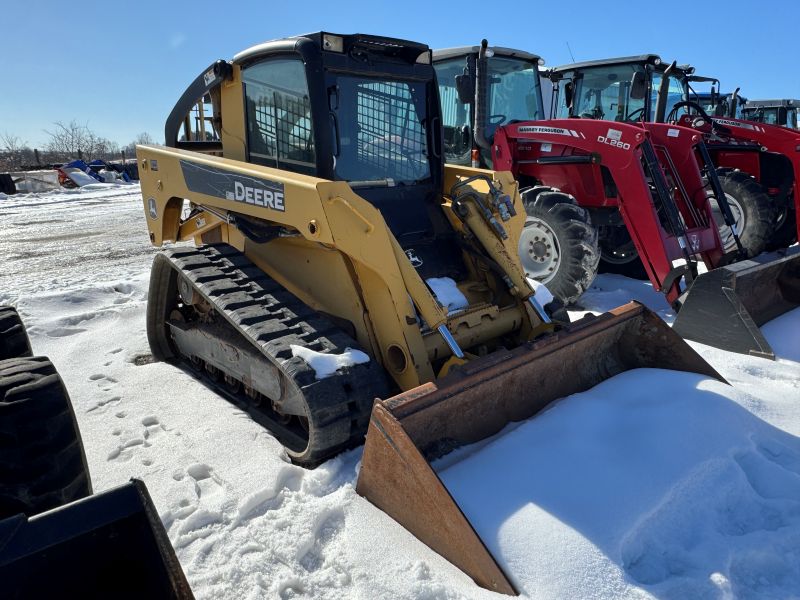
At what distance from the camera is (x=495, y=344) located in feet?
13.0

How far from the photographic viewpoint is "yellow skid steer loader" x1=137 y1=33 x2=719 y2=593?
9.33ft

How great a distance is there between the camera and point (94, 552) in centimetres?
132

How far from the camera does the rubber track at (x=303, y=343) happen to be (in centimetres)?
287

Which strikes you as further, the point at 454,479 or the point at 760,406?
the point at 760,406

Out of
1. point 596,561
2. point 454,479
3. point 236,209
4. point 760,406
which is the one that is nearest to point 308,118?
point 236,209

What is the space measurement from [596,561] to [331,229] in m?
1.91

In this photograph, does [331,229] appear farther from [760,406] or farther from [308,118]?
[760,406]

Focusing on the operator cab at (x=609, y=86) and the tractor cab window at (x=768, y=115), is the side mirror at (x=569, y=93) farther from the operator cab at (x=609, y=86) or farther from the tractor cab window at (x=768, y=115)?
the tractor cab window at (x=768, y=115)

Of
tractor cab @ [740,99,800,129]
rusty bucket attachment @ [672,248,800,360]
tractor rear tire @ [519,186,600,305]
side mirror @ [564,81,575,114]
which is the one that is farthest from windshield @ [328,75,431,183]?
tractor cab @ [740,99,800,129]

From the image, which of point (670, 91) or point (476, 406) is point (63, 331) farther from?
point (670, 91)

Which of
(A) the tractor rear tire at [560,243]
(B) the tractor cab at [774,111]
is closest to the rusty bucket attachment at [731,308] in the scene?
(A) the tractor rear tire at [560,243]

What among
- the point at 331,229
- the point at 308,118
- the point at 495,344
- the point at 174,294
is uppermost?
the point at 308,118

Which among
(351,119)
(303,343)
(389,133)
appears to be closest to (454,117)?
(389,133)

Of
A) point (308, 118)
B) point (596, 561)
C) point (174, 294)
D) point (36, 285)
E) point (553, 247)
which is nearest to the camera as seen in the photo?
point (596, 561)
